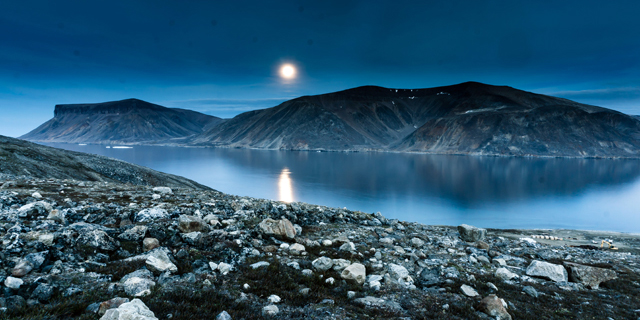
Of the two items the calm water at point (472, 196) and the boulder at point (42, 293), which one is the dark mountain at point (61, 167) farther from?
the calm water at point (472, 196)

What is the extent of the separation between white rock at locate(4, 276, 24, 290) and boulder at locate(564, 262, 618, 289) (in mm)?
15409

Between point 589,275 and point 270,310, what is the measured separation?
451 inches

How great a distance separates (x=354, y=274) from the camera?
27.6 ft

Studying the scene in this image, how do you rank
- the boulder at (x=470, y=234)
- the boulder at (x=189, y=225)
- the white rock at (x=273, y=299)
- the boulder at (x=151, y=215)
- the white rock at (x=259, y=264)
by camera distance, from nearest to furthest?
the white rock at (x=273, y=299), the white rock at (x=259, y=264), the boulder at (x=189, y=225), the boulder at (x=151, y=215), the boulder at (x=470, y=234)

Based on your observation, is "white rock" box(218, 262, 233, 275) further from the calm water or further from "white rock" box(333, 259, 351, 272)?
the calm water

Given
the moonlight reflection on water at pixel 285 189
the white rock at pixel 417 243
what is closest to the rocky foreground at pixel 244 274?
the white rock at pixel 417 243

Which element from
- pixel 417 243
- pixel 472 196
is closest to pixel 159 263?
pixel 417 243

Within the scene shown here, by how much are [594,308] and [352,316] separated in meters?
7.46

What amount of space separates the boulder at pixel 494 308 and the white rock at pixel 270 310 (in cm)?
500

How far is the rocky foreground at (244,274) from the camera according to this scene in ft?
19.2

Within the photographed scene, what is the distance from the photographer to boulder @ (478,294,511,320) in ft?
23.2

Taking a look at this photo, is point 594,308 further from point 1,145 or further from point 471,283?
point 1,145

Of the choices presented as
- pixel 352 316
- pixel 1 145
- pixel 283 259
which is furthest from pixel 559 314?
pixel 1 145

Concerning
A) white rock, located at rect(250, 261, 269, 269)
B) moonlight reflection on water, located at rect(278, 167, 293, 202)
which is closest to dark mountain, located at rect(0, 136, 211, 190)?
white rock, located at rect(250, 261, 269, 269)
